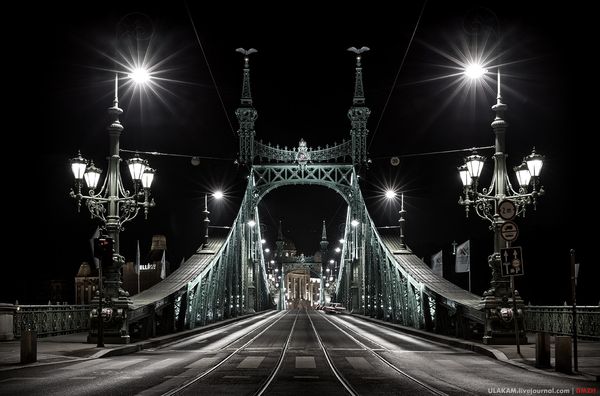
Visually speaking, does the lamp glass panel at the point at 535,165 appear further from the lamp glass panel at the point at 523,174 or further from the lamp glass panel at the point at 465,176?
the lamp glass panel at the point at 465,176

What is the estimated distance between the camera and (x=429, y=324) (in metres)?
25.0

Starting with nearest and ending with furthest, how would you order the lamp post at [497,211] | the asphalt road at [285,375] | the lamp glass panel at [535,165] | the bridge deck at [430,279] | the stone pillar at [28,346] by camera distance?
the asphalt road at [285,375] → the stone pillar at [28,346] → the lamp glass panel at [535,165] → the lamp post at [497,211] → the bridge deck at [430,279]

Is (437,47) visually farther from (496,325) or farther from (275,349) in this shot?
(275,349)

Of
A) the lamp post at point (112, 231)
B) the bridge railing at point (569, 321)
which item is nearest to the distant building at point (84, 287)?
the lamp post at point (112, 231)

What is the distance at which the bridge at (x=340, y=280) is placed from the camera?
67.6 feet

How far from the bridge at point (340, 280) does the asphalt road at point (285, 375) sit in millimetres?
2774

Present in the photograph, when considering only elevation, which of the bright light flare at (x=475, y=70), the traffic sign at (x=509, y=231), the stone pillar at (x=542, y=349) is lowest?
the stone pillar at (x=542, y=349)

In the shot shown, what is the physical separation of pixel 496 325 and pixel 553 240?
55501mm

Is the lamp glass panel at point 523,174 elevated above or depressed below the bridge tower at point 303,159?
below

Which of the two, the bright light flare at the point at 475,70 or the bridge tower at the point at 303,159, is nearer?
the bright light flare at the point at 475,70

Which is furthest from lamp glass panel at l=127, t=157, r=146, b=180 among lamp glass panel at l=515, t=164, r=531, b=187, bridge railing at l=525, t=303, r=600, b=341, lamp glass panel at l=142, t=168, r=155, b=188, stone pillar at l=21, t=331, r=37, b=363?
bridge railing at l=525, t=303, r=600, b=341

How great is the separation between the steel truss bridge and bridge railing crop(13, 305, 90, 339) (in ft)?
6.42

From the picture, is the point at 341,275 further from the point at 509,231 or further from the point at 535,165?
the point at 509,231

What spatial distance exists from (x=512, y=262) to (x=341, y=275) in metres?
56.1
